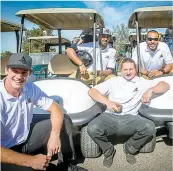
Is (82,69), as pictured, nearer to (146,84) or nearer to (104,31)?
(146,84)

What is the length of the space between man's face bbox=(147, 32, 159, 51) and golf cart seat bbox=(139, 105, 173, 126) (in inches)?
60.6

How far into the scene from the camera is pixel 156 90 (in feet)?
11.2

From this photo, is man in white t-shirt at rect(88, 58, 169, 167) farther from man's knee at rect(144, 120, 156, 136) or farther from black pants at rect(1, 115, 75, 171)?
black pants at rect(1, 115, 75, 171)

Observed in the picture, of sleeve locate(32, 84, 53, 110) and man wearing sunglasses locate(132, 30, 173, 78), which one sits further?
man wearing sunglasses locate(132, 30, 173, 78)

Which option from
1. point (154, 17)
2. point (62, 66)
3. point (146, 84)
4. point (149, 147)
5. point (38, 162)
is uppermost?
point (154, 17)

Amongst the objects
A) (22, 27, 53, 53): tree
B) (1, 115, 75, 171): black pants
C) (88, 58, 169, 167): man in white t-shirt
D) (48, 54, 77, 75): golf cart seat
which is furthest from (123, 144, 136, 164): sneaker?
(22, 27, 53, 53): tree

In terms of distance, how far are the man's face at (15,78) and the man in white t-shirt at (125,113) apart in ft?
3.30

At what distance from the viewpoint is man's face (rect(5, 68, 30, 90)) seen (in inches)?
94.0

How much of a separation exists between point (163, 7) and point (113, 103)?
159 cm

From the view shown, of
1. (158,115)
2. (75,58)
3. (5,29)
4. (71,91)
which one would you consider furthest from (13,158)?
(5,29)

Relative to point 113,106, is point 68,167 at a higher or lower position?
lower

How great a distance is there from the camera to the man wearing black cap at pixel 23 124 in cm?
217

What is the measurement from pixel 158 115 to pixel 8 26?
350 centimetres

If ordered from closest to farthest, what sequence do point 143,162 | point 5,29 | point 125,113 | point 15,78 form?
1. point 15,78
2. point 143,162
3. point 125,113
4. point 5,29
